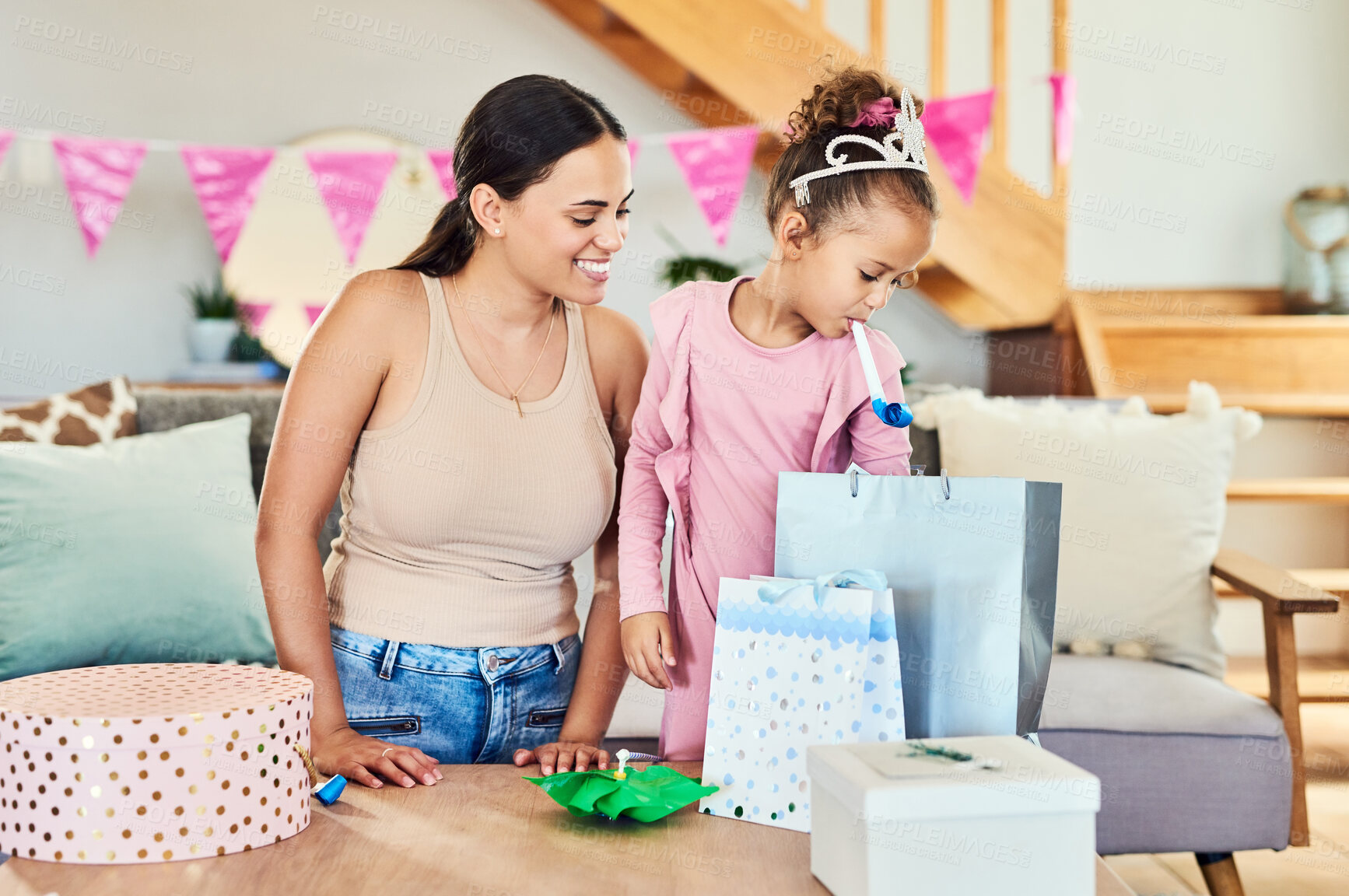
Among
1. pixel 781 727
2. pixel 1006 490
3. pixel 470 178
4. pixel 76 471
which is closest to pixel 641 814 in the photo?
pixel 781 727

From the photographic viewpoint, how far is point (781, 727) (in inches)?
34.2

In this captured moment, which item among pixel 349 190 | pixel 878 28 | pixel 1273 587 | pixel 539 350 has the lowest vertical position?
pixel 1273 587

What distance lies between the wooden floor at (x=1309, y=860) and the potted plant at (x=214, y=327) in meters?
2.84

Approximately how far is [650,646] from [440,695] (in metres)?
0.29

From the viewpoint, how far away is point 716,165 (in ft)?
11.3

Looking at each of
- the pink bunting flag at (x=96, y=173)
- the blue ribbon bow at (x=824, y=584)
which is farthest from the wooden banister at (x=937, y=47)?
the blue ribbon bow at (x=824, y=584)

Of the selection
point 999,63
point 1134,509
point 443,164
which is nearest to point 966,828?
point 1134,509

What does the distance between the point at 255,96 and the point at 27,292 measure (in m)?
0.98

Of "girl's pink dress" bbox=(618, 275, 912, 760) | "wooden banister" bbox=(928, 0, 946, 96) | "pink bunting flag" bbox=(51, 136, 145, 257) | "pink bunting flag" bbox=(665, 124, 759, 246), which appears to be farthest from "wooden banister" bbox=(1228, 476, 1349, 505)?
"pink bunting flag" bbox=(51, 136, 145, 257)

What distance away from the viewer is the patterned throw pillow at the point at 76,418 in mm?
1927

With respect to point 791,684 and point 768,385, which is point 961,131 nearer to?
point 768,385

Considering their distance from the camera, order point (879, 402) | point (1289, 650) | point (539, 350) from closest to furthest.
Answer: point (879, 402) → point (539, 350) → point (1289, 650)

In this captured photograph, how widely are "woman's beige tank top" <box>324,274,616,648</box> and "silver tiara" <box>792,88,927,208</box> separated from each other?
40cm

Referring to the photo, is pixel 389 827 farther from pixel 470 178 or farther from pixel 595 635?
pixel 470 178
